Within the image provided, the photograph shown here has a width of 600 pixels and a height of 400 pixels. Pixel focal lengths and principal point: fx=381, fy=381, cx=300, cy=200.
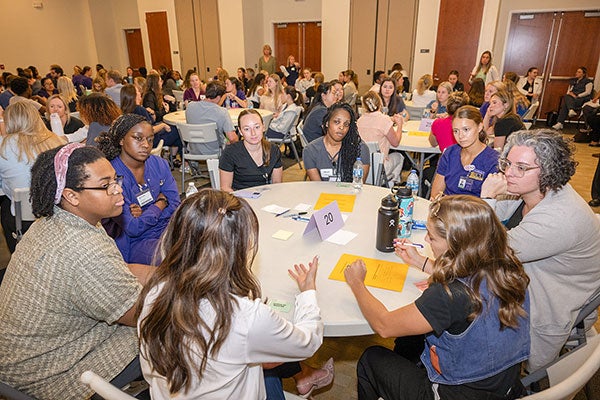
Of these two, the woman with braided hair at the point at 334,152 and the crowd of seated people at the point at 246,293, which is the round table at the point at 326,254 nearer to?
the crowd of seated people at the point at 246,293

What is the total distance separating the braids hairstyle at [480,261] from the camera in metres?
1.24

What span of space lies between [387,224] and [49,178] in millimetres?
1439

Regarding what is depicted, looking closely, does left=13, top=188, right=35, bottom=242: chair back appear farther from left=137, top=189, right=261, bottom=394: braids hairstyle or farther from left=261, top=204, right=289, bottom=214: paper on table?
left=137, top=189, right=261, bottom=394: braids hairstyle

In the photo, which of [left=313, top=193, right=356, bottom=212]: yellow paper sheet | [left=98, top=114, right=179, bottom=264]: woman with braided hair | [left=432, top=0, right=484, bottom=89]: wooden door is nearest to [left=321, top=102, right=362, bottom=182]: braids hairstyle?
[left=313, top=193, right=356, bottom=212]: yellow paper sheet

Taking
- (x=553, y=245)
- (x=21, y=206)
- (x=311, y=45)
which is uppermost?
(x=311, y=45)

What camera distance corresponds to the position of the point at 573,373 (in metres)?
1.12

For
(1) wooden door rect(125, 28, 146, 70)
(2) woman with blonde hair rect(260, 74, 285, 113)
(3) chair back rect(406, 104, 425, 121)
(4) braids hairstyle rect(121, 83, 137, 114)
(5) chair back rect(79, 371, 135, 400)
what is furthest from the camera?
(1) wooden door rect(125, 28, 146, 70)

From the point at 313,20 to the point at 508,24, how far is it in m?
5.40

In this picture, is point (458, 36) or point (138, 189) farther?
point (458, 36)

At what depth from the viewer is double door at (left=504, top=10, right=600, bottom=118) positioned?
9.13 meters

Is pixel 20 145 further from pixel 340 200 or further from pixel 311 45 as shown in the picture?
pixel 311 45

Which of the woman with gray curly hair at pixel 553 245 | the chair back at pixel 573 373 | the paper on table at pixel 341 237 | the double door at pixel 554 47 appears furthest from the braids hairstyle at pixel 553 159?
the double door at pixel 554 47

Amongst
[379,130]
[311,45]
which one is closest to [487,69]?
[311,45]

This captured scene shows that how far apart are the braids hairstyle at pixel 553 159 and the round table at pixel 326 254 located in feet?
2.06
